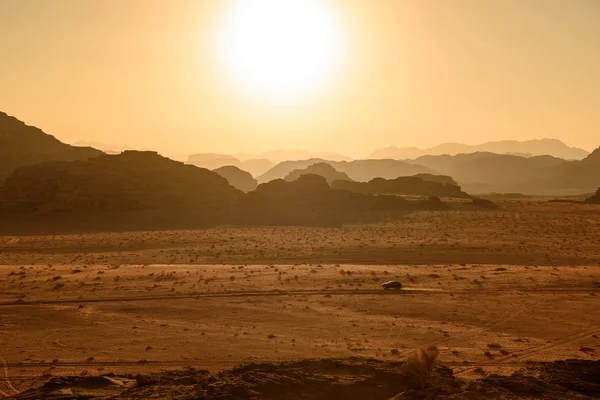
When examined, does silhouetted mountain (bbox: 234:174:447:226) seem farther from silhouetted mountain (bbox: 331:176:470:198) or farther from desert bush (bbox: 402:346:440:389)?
desert bush (bbox: 402:346:440:389)

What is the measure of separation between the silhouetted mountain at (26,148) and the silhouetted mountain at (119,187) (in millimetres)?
15639

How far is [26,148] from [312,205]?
4458 cm

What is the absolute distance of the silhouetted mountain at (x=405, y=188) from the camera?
82125 mm

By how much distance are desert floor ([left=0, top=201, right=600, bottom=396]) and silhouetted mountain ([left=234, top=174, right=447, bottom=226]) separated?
63.5 feet

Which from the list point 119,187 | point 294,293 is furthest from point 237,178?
point 294,293

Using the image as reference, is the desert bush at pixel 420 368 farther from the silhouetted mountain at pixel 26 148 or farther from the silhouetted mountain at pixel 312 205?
the silhouetted mountain at pixel 26 148

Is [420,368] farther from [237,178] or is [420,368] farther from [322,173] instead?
[237,178]

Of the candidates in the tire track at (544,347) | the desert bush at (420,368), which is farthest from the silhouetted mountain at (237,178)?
the desert bush at (420,368)

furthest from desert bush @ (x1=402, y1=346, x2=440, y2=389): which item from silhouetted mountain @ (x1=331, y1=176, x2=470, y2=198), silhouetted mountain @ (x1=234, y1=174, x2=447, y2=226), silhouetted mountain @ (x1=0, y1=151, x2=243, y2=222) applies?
silhouetted mountain @ (x1=331, y1=176, x2=470, y2=198)

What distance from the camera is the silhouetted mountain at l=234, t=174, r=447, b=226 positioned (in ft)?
188

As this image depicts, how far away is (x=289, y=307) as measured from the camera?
1922cm

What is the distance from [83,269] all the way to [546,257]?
28.8m

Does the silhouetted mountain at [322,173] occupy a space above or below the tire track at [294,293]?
above

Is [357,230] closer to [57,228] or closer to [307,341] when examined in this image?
[57,228]
